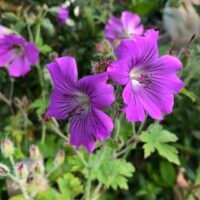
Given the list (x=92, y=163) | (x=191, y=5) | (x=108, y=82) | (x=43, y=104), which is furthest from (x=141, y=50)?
(x=191, y=5)

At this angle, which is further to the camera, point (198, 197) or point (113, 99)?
point (198, 197)

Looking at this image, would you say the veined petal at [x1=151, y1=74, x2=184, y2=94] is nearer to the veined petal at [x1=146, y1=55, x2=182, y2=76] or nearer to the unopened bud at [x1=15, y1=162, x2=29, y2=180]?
the veined petal at [x1=146, y1=55, x2=182, y2=76]

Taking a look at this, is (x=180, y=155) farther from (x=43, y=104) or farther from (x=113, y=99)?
(x=113, y=99)

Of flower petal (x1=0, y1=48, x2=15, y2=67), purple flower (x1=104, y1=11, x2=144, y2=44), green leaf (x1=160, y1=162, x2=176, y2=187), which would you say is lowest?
green leaf (x1=160, y1=162, x2=176, y2=187)

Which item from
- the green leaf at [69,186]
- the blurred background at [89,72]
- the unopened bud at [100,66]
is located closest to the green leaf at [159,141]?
the blurred background at [89,72]

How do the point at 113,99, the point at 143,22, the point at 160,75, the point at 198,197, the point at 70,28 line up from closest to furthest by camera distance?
the point at 113,99 → the point at 160,75 → the point at 198,197 → the point at 70,28 → the point at 143,22

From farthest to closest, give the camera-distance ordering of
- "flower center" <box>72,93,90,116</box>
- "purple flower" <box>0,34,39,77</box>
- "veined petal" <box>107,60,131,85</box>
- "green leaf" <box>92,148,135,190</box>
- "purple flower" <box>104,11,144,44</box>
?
"purple flower" <box>104,11,144,44</box> < "purple flower" <box>0,34,39,77</box> < "green leaf" <box>92,148,135,190</box> < "flower center" <box>72,93,90,116</box> < "veined petal" <box>107,60,131,85</box>

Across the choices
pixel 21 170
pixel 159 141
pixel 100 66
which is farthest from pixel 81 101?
pixel 159 141

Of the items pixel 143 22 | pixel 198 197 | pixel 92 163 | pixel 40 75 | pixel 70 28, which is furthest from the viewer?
pixel 143 22

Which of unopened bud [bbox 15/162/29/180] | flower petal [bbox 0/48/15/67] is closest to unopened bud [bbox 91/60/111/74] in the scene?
unopened bud [bbox 15/162/29/180]
